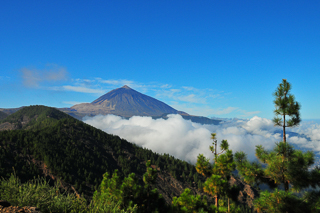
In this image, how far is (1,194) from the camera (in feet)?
24.3

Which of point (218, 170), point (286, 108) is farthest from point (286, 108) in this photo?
point (218, 170)

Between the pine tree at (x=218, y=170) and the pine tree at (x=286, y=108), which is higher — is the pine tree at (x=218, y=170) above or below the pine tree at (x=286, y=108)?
below

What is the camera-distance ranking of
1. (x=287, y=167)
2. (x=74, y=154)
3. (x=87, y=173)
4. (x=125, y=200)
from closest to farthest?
(x=287, y=167) < (x=125, y=200) < (x=87, y=173) < (x=74, y=154)

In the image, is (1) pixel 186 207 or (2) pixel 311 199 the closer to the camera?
(2) pixel 311 199

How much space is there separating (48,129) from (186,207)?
219885 millimetres

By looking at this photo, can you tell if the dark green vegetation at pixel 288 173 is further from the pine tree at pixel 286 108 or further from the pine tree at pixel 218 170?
the pine tree at pixel 218 170

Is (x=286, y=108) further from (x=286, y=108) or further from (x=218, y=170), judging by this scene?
(x=218, y=170)

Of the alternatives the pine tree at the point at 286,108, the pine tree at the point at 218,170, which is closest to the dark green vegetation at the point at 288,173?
the pine tree at the point at 286,108

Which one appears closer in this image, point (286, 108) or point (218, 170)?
point (286, 108)

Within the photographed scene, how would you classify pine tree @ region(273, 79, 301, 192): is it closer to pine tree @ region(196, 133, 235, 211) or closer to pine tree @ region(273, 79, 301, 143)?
pine tree @ region(273, 79, 301, 143)

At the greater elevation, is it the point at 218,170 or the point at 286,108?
the point at 286,108

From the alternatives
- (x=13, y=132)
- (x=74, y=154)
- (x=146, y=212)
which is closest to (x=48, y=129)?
(x=13, y=132)

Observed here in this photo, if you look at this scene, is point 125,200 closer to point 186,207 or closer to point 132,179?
point 132,179

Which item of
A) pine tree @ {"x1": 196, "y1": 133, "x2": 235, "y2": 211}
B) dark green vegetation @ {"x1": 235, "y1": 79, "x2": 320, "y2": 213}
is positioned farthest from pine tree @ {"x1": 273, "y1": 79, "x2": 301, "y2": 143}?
pine tree @ {"x1": 196, "y1": 133, "x2": 235, "y2": 211}
